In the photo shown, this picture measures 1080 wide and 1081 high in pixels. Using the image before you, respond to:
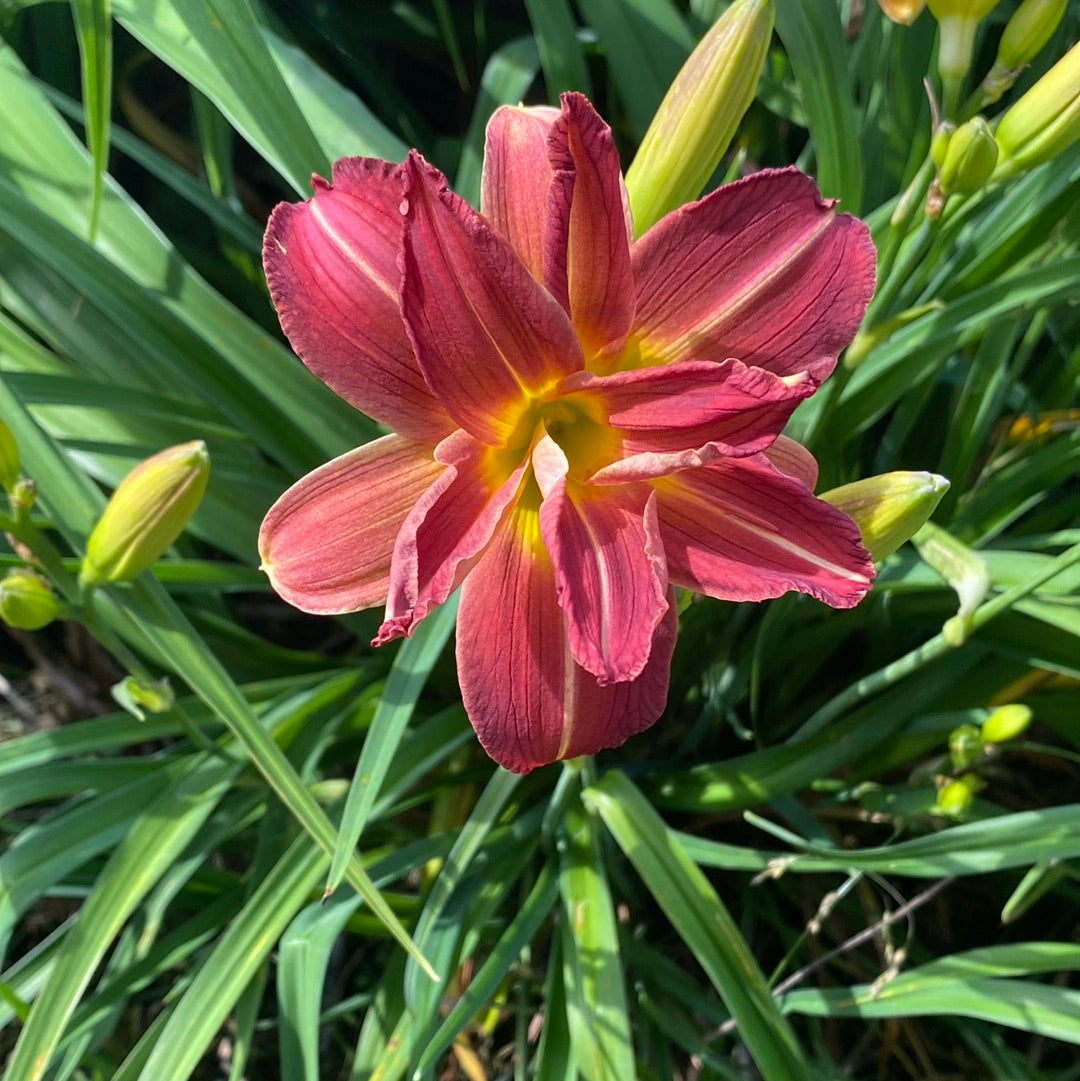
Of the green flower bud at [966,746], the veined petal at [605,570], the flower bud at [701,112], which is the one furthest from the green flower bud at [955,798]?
the flower bud at [701,112]

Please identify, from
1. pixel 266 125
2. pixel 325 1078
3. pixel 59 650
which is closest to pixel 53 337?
pixel 266 125

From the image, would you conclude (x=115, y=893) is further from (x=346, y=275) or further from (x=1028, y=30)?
(x=1028, y=30)

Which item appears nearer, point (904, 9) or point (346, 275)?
point (346, 275)

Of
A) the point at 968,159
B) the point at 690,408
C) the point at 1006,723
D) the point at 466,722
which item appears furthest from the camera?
the point at 466,722

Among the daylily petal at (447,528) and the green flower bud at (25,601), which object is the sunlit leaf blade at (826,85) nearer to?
the daylily petal at (447,528)

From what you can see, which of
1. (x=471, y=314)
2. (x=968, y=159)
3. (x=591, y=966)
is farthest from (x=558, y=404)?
(x=591, y=966)

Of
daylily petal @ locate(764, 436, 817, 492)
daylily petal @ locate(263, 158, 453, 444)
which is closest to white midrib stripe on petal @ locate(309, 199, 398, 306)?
daylily petal @ locate(263, 158, 453, 444)
